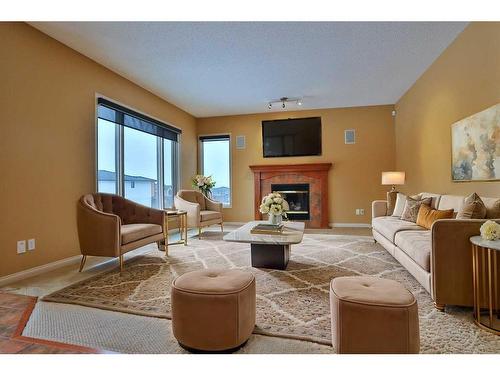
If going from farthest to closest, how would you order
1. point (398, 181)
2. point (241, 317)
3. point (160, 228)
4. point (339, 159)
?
point (339, 159) < point (398, 181) < point (160, 228) < point (241, 317)

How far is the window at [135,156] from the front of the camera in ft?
13.5

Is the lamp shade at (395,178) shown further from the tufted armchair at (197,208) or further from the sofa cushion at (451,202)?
the tufted armchair at (197,208)

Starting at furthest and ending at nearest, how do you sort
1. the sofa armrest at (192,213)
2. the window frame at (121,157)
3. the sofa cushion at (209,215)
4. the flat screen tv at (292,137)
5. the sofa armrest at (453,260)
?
the flat screen tv at (292,137), the sofa cushion at (209,215), the sofa armrest at (192,213), the window frame at (121,157), the sofa armrest at (453,260)

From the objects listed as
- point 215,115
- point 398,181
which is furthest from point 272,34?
point 215,115

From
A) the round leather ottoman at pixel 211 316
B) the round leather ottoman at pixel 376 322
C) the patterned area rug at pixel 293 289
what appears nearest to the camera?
the round leather ottoman at pixel 376 322

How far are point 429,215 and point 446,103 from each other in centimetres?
166

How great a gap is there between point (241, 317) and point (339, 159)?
5413mm

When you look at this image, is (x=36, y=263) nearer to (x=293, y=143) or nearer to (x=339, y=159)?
(x=293, y=143)

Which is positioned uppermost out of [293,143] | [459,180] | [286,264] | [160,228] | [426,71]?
[426,71]

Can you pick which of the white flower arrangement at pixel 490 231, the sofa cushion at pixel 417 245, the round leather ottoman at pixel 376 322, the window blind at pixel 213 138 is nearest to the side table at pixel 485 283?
the white flower arrangement at pixel 490 231

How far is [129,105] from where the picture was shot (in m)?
4.57

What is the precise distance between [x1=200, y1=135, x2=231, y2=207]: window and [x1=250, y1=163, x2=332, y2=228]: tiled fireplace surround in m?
0.79

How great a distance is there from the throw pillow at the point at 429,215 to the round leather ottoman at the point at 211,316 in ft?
8.10

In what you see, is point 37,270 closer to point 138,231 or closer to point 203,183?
point 138,231
